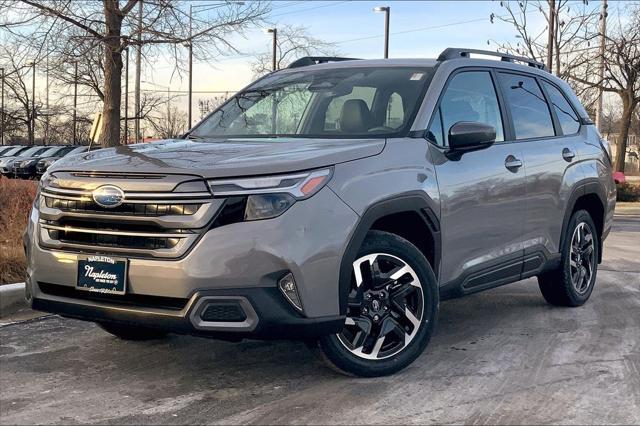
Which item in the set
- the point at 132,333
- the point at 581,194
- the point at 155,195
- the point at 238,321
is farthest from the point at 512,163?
the point at 132,333

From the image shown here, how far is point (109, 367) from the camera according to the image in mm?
4387

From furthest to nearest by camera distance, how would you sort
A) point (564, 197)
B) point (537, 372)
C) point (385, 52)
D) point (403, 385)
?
point (385, 52)
point (564, 197)
point (537, 372)
point (403, 385)

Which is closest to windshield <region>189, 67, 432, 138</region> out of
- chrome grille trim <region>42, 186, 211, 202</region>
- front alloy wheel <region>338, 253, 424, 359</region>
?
front alloy wheel <region>338, 253, 424, 359</region>

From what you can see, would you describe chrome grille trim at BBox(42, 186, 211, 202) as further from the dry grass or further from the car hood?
the dry grass

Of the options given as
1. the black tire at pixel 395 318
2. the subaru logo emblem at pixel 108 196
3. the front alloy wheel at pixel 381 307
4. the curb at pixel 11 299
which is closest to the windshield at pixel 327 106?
the black tire at pixel 395 318

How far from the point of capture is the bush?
22234 millimetres

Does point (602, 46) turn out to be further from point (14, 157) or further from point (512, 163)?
point (14, 157)

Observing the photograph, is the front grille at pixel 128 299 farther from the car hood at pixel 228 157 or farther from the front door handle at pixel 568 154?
the front door handle at pixel 568 154

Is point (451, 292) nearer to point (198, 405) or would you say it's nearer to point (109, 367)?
point (198, 405)

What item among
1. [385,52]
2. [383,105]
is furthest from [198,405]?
[385,52]

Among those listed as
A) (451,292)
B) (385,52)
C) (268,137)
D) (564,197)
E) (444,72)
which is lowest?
(451,292)

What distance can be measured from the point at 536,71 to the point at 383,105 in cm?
194

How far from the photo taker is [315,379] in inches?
162

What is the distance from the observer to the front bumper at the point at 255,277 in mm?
3457
